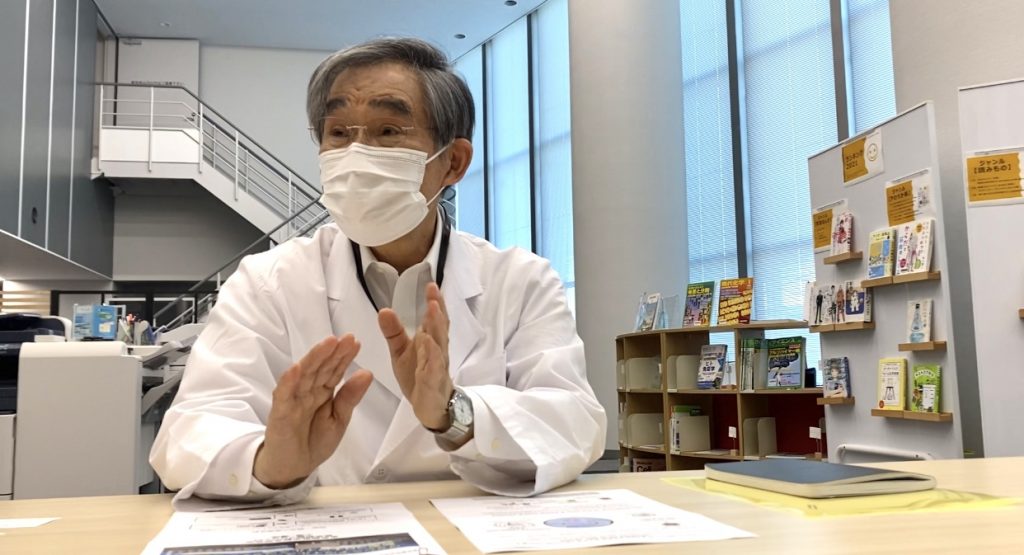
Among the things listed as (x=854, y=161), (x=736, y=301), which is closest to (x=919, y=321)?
(x=854, y=161)

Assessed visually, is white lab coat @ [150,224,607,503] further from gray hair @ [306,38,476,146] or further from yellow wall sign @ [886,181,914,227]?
yellow wall sign @ [886,181,914,227]

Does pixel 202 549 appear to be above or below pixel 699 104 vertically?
below

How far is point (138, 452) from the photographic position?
3398mm

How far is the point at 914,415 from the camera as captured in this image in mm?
3270

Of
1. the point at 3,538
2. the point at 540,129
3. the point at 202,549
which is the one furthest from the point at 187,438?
the point at 540,129

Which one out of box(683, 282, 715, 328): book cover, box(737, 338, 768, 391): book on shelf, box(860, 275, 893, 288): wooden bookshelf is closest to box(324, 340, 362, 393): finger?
box(860, 275, 893, 288): wooden bookshelf

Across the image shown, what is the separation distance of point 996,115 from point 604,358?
12.4 ft

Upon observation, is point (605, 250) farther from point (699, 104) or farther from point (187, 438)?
point (187, 438)

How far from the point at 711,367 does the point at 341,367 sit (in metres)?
4.17

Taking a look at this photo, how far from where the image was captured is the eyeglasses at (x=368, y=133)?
5.12 ft

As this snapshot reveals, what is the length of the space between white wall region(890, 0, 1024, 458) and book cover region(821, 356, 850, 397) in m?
0.47

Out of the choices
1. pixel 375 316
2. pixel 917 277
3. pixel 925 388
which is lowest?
pixel 925 388

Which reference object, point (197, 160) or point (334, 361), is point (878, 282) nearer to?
point (334, 361)

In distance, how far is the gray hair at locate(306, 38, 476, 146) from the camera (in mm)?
1570
